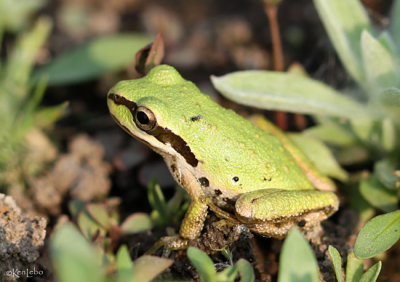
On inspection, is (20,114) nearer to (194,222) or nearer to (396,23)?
(194,222)

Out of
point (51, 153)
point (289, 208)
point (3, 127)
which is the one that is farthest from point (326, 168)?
point (3, 127)

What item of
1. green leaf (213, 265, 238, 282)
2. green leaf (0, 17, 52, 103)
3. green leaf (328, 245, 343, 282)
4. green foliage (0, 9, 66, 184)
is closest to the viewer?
green leaf (213, 265, 238, 282)

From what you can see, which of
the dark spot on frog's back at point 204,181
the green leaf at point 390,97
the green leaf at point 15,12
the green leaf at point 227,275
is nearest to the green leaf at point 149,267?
the green leaf at point 227,275

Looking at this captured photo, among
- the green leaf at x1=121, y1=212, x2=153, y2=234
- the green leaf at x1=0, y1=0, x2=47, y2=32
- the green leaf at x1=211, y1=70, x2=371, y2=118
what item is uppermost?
the green leaf at x1=0, y1=0, x2=47, y2=32

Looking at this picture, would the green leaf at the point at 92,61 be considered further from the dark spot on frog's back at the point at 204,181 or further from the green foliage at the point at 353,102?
the dark spot on frog's back at the point at 204,181

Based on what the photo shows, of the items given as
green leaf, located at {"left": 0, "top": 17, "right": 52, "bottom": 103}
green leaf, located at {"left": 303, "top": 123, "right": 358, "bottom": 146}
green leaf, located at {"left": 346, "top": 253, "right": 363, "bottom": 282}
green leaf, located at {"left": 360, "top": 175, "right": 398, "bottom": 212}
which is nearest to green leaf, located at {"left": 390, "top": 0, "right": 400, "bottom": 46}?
green leaf, located at {"left": 303, "top": 123, "right": 358, "bottom": 146}

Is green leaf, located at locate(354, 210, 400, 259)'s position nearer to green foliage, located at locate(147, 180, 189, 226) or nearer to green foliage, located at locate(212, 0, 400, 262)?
green foliage, located at locate(212, 0, 400, 262)
